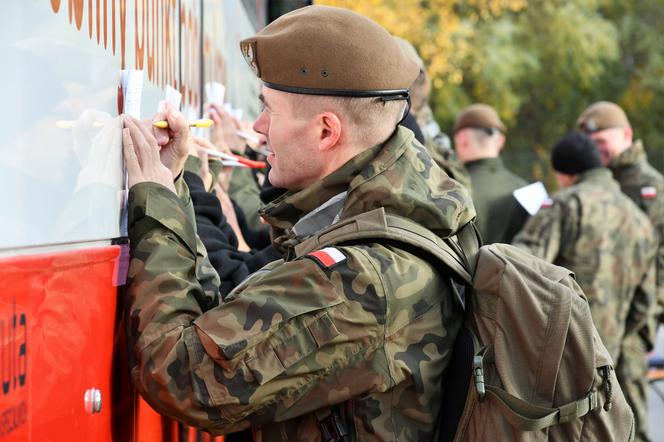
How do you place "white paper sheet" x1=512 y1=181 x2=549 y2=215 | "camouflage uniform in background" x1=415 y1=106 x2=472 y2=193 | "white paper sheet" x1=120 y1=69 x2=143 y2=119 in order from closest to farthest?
1. "white paper sheet" x1=120 y1=69 x2=143 y2=119
2. "camouflage uniform in background" x1=415 y1=106 x2=472 y2=193
3. "white paper sheet" x1=512 y1=181 x2=549 y2=215

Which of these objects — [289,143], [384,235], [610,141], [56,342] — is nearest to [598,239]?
[610,141]

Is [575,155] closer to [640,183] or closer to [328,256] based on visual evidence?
[640,183]

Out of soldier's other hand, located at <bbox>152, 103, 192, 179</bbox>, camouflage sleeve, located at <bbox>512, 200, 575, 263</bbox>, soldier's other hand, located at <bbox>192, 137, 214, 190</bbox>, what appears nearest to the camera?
soldier's other hand, located at <bbox>152, 103, 192, 179</bbox>

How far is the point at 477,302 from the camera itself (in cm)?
192

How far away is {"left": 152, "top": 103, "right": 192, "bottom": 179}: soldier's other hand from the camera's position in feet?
6.93

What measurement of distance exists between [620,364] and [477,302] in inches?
185

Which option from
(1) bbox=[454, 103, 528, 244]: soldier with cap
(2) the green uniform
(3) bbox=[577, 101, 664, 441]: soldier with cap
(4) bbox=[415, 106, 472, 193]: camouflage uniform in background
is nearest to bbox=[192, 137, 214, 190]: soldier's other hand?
(4) bbox=[415, 106, 472, 193]: camouflage uniform in background

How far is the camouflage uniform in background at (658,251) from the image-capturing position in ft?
20.4

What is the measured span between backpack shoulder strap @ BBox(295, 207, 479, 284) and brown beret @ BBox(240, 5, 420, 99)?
0.87 ft

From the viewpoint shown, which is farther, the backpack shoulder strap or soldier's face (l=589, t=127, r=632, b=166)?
soldier's face (l=589, t=127, r=632, b=166)

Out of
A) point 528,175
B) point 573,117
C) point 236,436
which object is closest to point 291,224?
point 236,436

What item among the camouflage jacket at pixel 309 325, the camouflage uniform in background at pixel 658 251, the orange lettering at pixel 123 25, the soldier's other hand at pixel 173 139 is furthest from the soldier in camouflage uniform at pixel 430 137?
the orange lettering at pixel 123 25

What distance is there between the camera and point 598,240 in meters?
5.87

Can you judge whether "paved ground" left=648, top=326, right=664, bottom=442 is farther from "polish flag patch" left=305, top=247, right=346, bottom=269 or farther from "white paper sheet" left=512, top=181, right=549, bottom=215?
"polish flag patch" left=305, top=247, right=346, bottom=269
